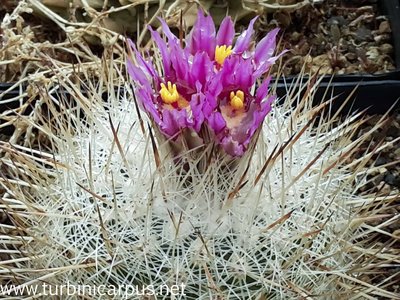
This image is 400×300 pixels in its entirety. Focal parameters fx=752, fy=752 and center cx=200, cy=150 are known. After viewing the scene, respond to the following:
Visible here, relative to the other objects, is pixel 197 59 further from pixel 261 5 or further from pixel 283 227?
pixel 261 5

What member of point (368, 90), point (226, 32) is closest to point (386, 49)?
point (368, 90)

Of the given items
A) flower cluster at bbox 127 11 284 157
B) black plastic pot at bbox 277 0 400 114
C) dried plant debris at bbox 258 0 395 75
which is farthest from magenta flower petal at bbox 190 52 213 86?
dried plant debris at bbox 258 0 395 75

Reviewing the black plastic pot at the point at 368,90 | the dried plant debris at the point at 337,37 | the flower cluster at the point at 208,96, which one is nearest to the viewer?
the flower cluster at the point at 208,96

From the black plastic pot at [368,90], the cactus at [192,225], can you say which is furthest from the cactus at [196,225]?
the black plastic pot at [368,90]

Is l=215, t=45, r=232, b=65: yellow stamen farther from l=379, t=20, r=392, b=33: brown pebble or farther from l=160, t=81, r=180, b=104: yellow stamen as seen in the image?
l=379, t=20, r=392, b=33: brown pebble

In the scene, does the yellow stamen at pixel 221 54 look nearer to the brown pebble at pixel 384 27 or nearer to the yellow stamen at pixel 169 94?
the yellow stamen at pixel 169 94

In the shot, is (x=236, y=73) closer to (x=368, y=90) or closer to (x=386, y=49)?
(x=368, y=90)
